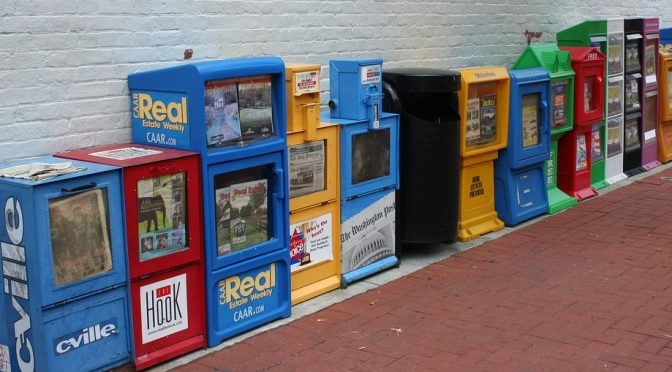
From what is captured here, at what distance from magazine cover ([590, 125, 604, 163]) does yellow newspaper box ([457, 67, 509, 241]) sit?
2.14 meters

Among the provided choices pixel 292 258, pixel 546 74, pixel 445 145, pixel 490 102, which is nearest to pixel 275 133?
pixel 292 258

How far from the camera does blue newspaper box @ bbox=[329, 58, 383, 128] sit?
662 cm

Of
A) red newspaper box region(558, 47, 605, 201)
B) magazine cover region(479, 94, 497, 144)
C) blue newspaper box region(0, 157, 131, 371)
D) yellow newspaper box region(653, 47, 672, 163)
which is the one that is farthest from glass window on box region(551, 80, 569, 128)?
blue newspaper box region(0, 157, 131, 371)

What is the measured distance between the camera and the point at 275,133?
19.1ft

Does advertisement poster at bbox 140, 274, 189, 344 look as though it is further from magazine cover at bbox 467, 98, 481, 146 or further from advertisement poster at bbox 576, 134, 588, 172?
advertisement poster at bbox 576, 134, 588, 172

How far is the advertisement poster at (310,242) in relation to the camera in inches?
247

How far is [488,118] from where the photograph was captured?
26.7 feet

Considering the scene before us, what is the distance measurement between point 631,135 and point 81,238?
7792 millimetres

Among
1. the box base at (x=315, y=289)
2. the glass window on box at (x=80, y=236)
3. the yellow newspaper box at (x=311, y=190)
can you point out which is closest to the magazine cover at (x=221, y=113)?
the yellow newspaper box at (x=311, y=190)

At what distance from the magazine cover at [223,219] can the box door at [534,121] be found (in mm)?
3648

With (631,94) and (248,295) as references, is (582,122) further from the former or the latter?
(248,295)

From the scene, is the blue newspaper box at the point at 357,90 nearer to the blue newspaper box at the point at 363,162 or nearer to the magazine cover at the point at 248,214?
the blue newspaper box at the point at 363,162

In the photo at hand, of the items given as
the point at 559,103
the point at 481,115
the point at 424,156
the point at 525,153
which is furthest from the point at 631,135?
the point at 424,156

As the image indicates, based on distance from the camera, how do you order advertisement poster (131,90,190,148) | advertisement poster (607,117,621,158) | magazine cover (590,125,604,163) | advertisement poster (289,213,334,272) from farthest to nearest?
advertisement poster (607,117,621,158) → magazine cover (590,125,604,163) → advertisement poster (289,213,334,272) → advertisement poster (131,90,190,148)
